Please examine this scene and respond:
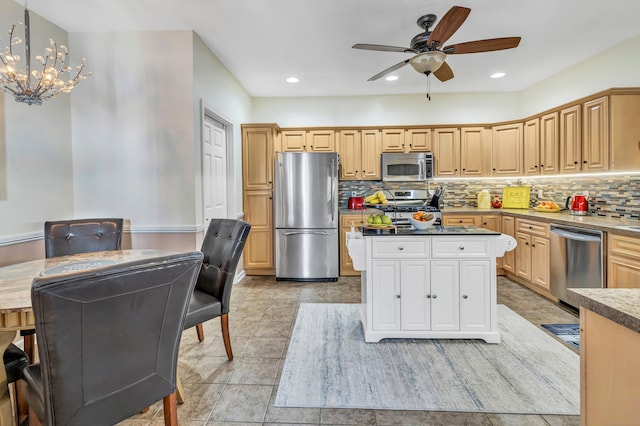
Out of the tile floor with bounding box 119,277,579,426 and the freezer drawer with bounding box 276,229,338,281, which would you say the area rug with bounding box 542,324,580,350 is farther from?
the freezer drawer with bounding box 276,229,338,281

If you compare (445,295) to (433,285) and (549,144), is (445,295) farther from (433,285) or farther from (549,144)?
(549,144)

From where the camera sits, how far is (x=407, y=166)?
4.65 m

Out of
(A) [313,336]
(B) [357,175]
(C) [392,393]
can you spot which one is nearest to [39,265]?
(A) [313,336]

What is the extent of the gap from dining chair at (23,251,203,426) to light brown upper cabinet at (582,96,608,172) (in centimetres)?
387

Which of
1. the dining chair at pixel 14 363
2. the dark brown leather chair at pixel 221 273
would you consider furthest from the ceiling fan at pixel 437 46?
the dining chair at pixel 14 363

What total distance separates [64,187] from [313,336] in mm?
2614

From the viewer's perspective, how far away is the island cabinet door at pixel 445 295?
2.40m

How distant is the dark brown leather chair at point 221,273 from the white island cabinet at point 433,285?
3.18 ft

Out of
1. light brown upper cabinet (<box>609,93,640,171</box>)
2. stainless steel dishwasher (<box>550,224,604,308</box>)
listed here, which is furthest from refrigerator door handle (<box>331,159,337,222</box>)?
light brown upper cabinet (<box>609,93,640,171</box>)

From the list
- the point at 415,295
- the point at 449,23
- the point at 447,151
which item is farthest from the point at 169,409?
the point at 447,151

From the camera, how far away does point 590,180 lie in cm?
359

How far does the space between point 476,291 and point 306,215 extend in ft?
7.89

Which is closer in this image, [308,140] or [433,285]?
[433,285]

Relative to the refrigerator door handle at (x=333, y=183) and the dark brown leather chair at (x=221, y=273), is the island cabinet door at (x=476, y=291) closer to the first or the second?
the dark brown leather chair at (x=221, y=273)
